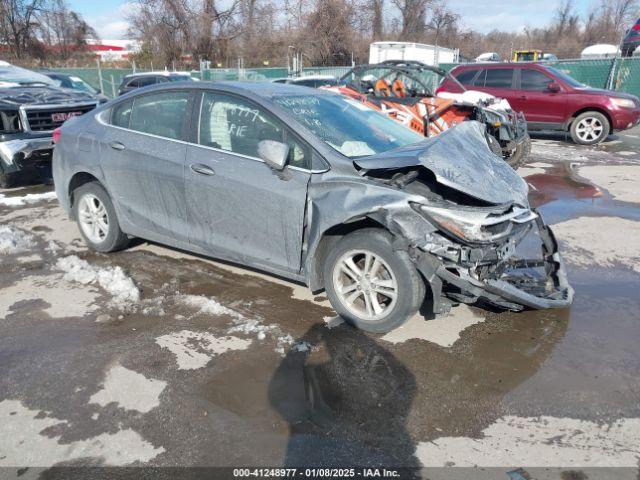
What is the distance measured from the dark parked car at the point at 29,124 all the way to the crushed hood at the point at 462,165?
619 cm

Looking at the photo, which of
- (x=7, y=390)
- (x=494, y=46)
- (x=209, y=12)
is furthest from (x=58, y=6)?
(x=7, y=390)

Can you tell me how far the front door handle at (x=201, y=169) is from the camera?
410cm

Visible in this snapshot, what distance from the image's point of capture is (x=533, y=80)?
1248 cm

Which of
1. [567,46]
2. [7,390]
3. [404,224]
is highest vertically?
[567,46]

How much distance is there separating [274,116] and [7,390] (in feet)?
8.24

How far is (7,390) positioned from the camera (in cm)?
303

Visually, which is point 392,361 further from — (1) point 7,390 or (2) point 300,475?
(1) point 7,390

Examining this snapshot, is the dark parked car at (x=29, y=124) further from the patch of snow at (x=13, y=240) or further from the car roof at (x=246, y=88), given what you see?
the car roof at (x=246, y=88)

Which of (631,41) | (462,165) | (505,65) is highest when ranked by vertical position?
(631,41)

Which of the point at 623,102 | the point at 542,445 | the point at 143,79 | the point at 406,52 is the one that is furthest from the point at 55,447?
the point at 406,52

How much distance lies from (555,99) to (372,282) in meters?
10.8

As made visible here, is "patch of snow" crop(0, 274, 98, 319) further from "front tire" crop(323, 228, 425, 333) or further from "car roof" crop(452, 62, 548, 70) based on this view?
"car roof" crop(452, 62, 548, 70)

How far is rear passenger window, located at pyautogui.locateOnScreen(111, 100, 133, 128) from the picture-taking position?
15.8 ft

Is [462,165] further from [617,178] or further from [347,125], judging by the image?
[617,178]
